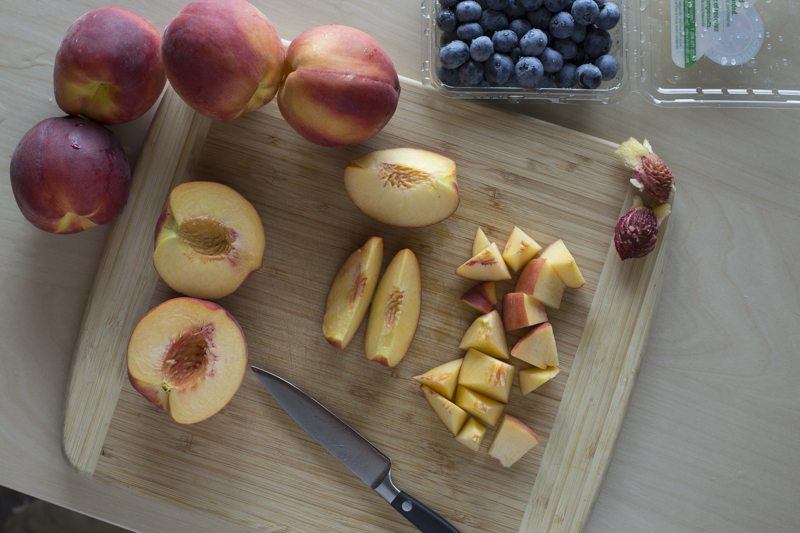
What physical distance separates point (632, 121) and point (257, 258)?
0.82 meters

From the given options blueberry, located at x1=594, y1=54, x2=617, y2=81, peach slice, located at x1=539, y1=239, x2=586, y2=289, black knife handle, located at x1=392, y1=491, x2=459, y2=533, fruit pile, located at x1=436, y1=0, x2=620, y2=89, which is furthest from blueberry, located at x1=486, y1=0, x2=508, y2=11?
black knife handle, located at x1=392, y1=491, x2=459, y2=533

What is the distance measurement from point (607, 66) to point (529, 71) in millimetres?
158


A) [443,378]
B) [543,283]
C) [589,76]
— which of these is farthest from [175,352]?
[589,76]

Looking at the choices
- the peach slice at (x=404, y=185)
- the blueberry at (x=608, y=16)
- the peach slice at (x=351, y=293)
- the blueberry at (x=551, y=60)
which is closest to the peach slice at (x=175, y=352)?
the peach slice at (x=351, y=293)

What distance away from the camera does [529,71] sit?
1.35m

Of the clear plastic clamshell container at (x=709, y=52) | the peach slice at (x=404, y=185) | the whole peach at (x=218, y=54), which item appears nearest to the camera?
the whole peach at (x=218, y=54)

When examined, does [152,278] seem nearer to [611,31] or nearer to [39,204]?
[39,204]

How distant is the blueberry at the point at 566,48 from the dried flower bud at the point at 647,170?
21 cm

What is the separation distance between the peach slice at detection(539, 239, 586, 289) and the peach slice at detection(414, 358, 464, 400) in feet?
0.88

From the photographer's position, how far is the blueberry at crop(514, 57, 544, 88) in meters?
1.34

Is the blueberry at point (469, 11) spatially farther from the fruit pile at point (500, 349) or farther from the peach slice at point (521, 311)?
the peach slice at point (521, 311)

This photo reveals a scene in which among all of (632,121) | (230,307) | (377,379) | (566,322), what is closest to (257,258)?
(230,307)

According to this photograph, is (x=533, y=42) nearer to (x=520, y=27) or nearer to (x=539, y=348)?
(x=520, y=27)

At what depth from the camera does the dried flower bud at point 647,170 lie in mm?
1388
